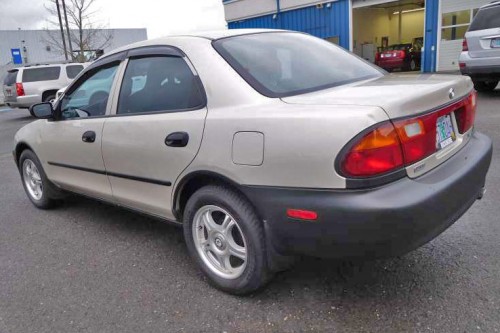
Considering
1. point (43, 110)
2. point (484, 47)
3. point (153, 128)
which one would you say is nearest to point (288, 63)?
point (153, 128)

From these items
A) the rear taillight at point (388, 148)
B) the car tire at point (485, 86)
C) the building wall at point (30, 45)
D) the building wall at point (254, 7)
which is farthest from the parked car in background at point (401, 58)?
the building wall at point (30, 45)

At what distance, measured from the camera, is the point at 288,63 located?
9.78ft

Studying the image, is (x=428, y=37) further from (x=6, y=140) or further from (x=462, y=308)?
(x=462, y=308)

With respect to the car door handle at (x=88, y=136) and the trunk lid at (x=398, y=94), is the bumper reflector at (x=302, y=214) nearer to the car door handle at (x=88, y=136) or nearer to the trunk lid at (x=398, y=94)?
the trunk lid at (x=398, y=94)

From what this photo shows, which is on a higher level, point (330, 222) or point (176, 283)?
point (330, 222)

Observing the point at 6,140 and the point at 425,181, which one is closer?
the point at 425,181

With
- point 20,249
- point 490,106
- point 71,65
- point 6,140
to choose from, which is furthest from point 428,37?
point 20,249

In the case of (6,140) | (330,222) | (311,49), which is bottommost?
(6,140)

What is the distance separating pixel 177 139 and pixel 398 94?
4.32ft

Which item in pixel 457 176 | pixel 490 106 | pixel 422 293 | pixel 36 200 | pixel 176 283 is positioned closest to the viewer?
pixel 457 176

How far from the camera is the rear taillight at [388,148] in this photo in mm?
2125

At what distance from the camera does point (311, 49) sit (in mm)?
3275

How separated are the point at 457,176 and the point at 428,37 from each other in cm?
1722

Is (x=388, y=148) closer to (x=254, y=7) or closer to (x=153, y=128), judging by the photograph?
(x=153, y=128)
